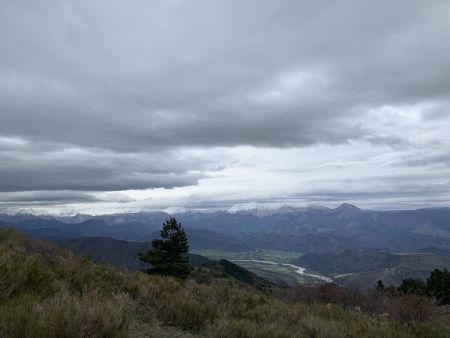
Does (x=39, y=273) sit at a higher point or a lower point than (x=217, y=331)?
higher

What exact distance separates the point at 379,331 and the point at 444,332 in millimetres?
3478

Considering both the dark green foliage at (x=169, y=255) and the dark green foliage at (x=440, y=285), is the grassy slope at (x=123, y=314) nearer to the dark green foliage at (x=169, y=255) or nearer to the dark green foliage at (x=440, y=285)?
the dark green foliage at (x=169, y=255)

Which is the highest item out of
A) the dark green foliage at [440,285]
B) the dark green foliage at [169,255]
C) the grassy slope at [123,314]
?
the grassy slope at [123,314]

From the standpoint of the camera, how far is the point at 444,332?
11.7m

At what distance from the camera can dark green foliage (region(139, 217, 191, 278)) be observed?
3712 cm

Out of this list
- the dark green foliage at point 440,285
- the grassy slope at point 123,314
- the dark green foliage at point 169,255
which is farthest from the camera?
the dark green foliage at point 440,285

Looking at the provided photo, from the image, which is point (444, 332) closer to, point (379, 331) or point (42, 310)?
point (379, 331)

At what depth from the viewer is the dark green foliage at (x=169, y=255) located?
37.1 m

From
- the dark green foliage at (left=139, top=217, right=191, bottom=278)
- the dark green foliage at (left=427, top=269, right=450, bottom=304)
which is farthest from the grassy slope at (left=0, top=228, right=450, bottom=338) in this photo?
the dark green foliage at (left=427, top=269, right=450, bottom=304)

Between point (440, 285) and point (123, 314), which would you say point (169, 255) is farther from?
point (440, 285)

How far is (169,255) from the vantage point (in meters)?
38.5

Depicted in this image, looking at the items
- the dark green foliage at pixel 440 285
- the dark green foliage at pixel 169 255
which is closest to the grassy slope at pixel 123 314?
the dark green foliage at pixel 169 255

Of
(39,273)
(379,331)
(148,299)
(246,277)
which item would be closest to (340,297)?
(379,331)

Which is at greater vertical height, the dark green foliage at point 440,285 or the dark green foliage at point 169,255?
the dark green foliage at point 169,255
